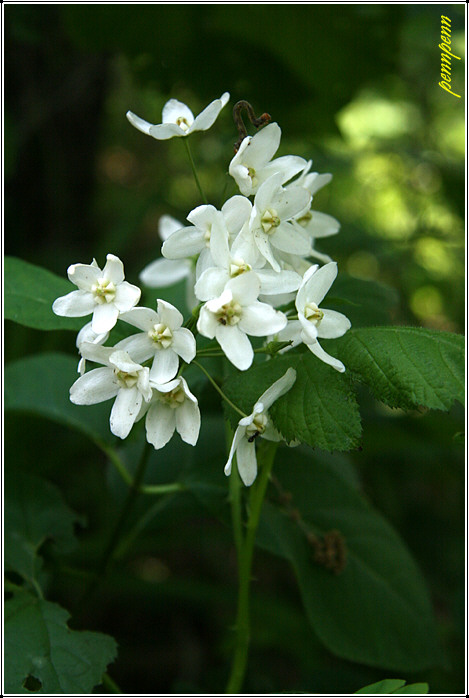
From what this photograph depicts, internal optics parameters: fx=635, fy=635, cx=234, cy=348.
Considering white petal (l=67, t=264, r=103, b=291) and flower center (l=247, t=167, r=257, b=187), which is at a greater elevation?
flower center (l=247, t=167, r=257, b=187)

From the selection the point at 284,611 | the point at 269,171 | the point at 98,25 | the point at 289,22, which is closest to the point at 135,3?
Answer: the point at 98,25

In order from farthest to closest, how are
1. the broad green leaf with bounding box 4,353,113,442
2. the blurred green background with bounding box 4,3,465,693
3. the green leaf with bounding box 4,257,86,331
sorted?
1. the blurred green background with bounding box 4,3,465,693
2. the broad green leaf with bounding box 4,353,113,442
3. the green leaf with bounding box 4,257,86,331

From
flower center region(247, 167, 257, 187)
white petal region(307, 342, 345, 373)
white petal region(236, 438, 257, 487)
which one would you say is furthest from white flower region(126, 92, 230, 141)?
white petal region(236, 438, 257, 487)

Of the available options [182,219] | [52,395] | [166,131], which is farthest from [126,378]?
[182,219]

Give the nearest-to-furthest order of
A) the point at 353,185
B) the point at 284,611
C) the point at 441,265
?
the point at 284,611, the point at 441,265, the point at 353,185

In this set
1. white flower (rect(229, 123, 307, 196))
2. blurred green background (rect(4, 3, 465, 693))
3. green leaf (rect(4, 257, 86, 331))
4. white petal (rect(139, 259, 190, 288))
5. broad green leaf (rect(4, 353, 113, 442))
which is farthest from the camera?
blurred green background (rect(4, 3, 465, 693))

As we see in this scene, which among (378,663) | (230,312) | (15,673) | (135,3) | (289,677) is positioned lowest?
(289,677)

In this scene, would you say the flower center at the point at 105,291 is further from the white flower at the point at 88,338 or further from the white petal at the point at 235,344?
the white petal at the point at 235,344

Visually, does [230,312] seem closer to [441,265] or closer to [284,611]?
[284,611]

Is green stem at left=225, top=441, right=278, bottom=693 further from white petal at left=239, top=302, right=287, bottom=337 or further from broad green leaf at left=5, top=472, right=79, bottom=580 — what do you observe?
broad green leaf at left=5, top=472, right=79, bottom=580
